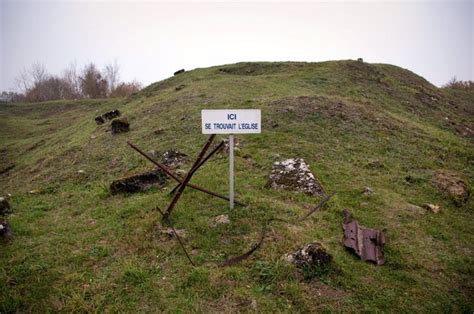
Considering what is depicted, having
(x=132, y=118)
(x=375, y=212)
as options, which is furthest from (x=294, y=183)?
(x=132, y=118)

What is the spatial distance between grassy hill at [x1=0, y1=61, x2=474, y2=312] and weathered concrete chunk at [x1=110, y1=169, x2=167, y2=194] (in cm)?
22

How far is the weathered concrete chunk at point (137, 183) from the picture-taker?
7684 mm

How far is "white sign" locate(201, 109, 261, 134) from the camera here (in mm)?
5980

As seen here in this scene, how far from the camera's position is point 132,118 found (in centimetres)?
1606

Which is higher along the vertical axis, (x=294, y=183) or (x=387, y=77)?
(x=387, y=77)

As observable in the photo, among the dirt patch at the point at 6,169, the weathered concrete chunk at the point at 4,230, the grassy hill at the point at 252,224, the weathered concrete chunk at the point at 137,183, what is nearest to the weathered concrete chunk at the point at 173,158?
the grassy hill at the point at 252,224

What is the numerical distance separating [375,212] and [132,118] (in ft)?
43.1

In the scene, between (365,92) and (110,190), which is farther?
(365,92)

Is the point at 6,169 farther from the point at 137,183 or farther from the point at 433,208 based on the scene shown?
the point at 433,208

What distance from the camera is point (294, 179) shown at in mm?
7414

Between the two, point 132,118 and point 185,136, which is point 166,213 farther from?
point 132,118

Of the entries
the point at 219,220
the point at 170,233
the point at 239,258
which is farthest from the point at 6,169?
the point at 239,258

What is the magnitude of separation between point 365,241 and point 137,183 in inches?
211

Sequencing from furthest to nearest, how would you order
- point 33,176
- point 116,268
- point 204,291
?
point 33,176 < point 116,268 < point 204,291
